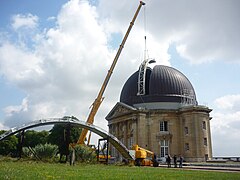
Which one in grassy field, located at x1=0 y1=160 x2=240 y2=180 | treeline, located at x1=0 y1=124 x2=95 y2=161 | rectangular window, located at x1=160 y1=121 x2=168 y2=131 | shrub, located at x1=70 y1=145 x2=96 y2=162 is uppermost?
rectangular window, located at x1=160 y1=121 x2=168 y2=131

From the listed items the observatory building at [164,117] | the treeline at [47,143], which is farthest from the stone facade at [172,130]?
the treeline at [47,143]

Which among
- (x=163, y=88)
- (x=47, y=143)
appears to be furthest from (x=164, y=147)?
(x=47, y=143)

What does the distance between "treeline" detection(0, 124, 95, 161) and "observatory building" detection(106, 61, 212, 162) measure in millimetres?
13142

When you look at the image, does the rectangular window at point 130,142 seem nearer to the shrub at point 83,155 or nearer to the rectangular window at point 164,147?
the rectangular window at point 164,147

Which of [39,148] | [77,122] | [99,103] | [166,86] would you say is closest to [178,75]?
[166,86]

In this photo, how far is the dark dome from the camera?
73188 millimetres

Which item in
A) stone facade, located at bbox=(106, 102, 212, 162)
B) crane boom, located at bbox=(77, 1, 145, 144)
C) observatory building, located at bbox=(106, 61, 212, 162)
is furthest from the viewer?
observatory building, located at bbox=(106, 61, 212, 162)

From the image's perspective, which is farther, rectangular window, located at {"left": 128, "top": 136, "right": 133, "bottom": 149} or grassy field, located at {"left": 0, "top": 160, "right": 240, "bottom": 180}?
rectangular window, located at {"left": 128, "top": 136, "right": 133, "bottom": 149}

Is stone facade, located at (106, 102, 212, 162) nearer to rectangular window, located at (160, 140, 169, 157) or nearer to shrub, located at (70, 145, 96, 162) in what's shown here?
rectangular window, located at (160, 140, 169, 157)

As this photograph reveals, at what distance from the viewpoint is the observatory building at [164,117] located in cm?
6706

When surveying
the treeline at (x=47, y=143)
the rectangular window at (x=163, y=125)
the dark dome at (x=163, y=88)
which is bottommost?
the treeline at (x=47, y=143)

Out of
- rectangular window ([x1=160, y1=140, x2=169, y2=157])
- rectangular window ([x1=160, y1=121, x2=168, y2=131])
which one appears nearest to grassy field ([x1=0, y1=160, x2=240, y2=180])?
rectangular window ([x1=160, y1=140, x2=169, y2=157])

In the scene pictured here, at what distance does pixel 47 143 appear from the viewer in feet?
159

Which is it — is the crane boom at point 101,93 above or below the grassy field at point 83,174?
above
